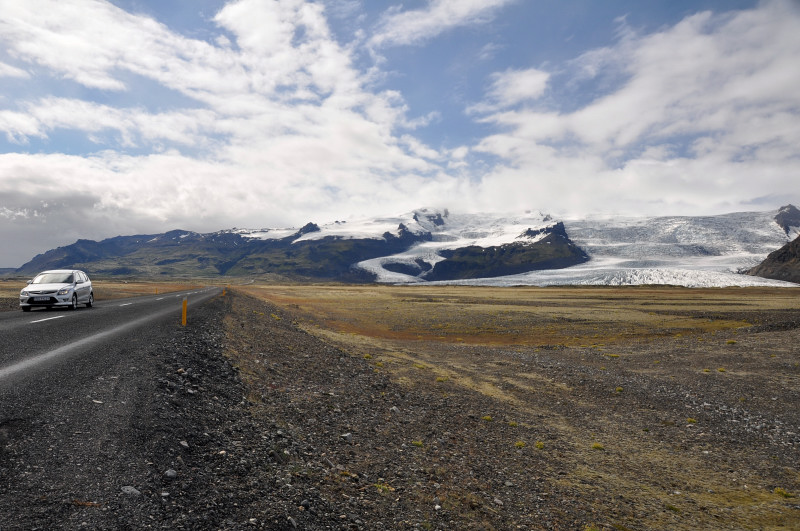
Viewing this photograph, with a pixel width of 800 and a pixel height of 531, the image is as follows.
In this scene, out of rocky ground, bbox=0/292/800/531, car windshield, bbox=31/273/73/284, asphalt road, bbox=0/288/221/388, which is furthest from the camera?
car windshield, bbox=31/273/73/284

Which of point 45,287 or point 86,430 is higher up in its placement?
point 45,287

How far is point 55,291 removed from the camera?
91.1ft

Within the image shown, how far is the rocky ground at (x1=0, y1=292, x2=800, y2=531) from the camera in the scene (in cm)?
631

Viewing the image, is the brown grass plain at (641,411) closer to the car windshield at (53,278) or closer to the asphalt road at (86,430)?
the asphalt road at (86,430)

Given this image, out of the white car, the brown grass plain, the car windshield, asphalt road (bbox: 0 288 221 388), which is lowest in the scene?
the brown grass plain

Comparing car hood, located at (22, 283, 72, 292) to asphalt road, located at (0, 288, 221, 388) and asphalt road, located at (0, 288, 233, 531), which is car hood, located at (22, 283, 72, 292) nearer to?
asphalt road, located at (0, 288, 221, 388)

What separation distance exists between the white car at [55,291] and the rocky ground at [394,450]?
44.3ft

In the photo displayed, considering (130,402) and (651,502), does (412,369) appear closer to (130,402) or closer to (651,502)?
(651,502)

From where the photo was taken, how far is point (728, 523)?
367 inches

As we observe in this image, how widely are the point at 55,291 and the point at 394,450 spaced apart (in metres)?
28.2

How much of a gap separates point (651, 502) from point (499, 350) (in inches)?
850

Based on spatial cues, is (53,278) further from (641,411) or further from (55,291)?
(641,411)

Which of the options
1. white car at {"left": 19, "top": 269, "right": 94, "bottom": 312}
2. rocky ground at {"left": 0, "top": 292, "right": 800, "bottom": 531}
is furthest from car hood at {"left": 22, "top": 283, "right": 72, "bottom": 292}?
Answer: rocky ground at {"left": 0, "top": 292, "right": 800, "bottom": 531}

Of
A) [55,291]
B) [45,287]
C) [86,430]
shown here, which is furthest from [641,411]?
[45,287]
